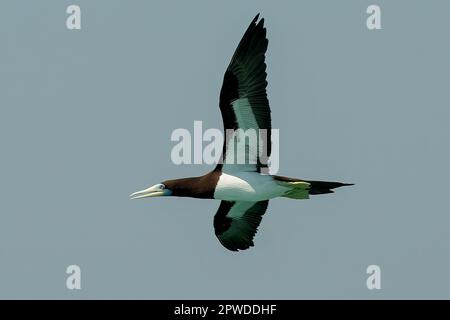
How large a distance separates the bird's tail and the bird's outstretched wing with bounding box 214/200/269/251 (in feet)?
5.68

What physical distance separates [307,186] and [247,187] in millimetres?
1160

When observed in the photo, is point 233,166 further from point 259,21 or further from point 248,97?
point 259,21

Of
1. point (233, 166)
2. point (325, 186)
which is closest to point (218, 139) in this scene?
point (233, 166)

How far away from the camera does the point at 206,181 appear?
2162 centimetres

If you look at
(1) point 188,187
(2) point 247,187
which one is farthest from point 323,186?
(1) point 188,187

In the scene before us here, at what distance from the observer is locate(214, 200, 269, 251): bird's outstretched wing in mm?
23078

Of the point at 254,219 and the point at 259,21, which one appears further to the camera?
the point at 254,219

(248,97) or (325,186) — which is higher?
(248,97)

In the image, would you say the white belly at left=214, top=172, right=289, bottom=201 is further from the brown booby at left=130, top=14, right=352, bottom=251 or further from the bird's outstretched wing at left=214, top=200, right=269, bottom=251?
the bird's outstretched wing at left=214, top=200, right=269, bottom=251

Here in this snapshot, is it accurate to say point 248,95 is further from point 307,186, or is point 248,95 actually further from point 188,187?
point 188,187

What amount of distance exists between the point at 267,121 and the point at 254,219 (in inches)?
116

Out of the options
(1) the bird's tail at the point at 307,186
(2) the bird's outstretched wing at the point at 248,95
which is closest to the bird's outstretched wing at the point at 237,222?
(1) the bird's tail at the point at 307,186

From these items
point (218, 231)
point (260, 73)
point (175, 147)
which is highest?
point (260, 73)

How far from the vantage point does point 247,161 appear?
2153cm
